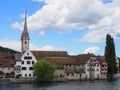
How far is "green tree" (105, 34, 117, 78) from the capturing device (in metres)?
131

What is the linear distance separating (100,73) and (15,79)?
38.5 m

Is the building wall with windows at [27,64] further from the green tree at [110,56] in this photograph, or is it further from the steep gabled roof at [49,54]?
the green tree at [110,56]

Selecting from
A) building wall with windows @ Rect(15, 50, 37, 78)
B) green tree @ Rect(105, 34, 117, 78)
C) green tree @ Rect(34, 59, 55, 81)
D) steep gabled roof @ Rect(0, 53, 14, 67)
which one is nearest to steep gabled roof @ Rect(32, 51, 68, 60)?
steep gabled roof @ Rect(0, 53, 14, 67)

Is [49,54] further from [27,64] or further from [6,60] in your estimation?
[6,60]

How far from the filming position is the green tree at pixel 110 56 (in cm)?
13100

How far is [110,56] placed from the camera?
132 m

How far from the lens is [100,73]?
441 feet

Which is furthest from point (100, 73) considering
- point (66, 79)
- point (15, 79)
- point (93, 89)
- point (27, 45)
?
point (93, 89)

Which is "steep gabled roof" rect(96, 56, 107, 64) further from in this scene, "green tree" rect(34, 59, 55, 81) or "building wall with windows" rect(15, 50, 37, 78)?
"green tree" rect(34, 59, 55, 81)

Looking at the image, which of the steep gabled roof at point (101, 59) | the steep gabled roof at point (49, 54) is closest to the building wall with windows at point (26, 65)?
the steep gabled roof at point (49, 54)

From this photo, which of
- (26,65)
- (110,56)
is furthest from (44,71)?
(110,56)

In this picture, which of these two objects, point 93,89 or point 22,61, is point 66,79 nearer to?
point 22,61

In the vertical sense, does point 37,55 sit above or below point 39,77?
above

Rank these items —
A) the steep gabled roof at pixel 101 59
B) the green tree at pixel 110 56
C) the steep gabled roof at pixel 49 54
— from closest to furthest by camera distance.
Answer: the green tree at pixel 110 56
the steep gabled roof at pixel 49 54
the steep gabled roof at pixel 101 59
